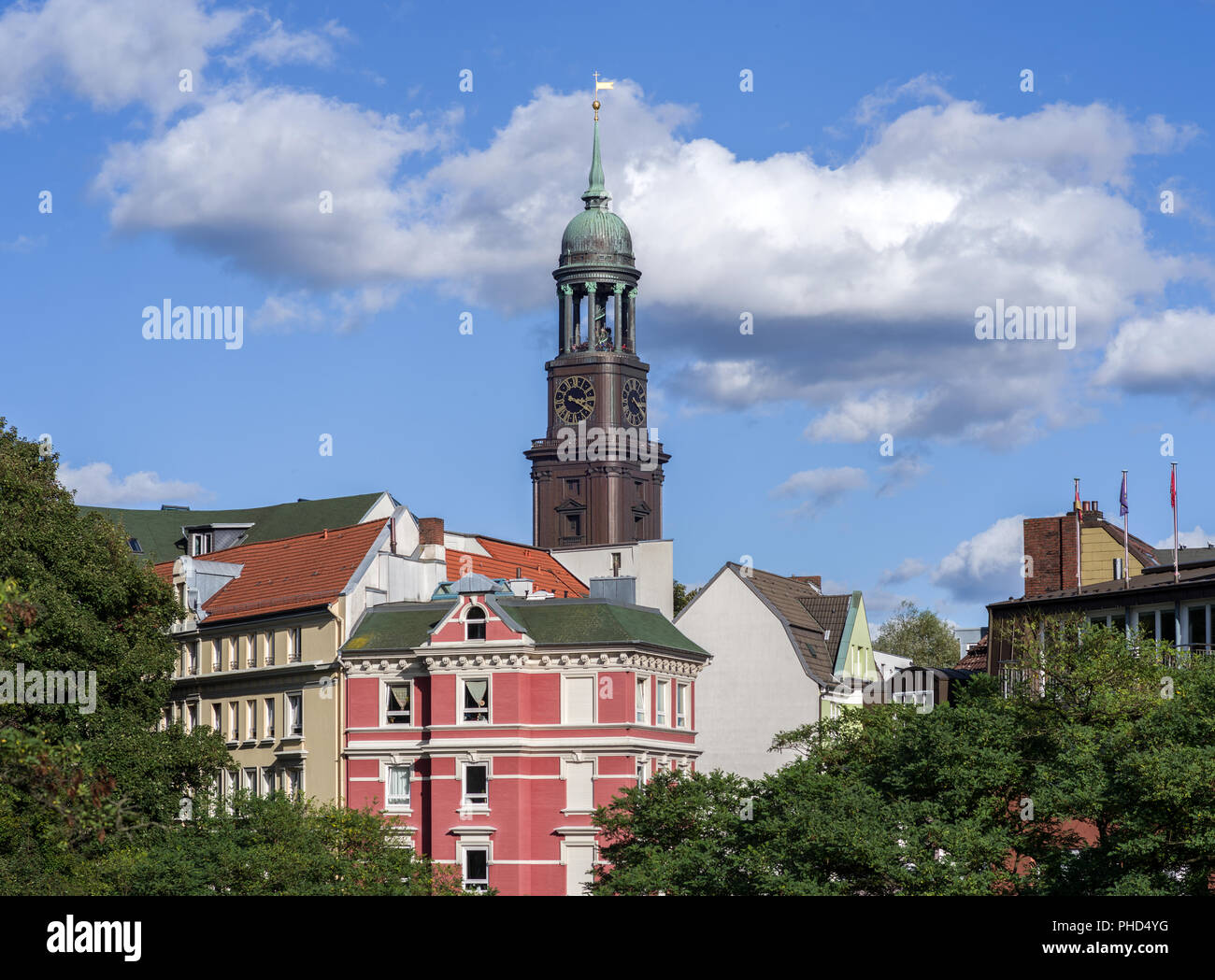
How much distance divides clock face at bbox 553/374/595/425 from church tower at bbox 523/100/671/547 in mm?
71

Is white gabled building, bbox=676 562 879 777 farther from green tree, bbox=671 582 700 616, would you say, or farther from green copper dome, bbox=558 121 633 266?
green copper dome, bbox=558 121 633 266

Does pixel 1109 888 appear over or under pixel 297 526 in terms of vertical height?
under

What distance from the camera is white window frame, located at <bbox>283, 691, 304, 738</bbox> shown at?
7906 centimetres

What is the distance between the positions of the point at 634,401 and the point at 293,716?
6735 centimetres

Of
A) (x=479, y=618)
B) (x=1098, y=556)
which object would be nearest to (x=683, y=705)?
(x=479, y=618)

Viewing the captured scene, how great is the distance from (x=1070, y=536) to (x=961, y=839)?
41.8 metres

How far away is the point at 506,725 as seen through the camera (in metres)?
74.8

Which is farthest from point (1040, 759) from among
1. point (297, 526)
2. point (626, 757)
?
point (297, 526)

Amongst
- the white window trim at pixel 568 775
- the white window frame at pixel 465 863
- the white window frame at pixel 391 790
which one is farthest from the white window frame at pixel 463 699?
the white window frame at pixel 465 863

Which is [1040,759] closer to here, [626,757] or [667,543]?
[626,757]

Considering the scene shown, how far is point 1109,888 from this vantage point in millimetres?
42125

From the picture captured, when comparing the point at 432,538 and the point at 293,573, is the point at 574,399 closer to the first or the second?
the point at 432,538

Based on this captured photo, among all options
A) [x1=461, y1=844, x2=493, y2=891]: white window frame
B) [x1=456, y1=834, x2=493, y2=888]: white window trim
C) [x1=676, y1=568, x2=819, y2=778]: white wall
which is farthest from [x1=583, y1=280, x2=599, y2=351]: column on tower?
[x1=461, y1=844, x2=493, y2=891]: white window frame
